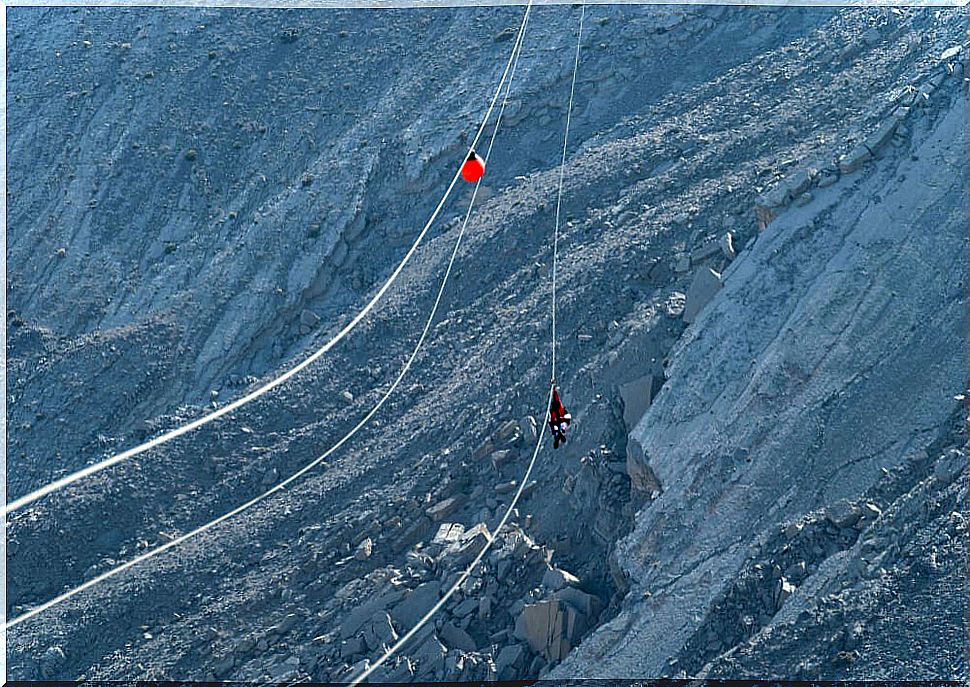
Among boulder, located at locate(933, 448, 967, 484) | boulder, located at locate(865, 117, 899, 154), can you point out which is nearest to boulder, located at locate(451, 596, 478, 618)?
boulder, located at locate(933, 448, 967, 484)

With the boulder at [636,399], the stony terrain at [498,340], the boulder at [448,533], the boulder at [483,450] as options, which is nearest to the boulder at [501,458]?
the stony terrain at [498,340]

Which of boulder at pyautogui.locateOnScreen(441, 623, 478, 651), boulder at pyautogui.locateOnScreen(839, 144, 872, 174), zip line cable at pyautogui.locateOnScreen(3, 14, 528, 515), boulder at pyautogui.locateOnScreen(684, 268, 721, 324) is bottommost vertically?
boulder at pyautogui.locateOnScreen(441, 623, 478, 651)

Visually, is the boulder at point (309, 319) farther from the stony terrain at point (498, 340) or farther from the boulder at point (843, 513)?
the boulder at point (843, 513)

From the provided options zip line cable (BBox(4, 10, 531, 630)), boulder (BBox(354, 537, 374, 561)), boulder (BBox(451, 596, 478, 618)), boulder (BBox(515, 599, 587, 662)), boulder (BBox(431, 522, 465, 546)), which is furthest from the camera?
zip line cable (BBox(4, 10, 531, 630))

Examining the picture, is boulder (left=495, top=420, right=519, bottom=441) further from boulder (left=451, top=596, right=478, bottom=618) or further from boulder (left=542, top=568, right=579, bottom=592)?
boulder (left=451, top=596, right=478, bottom=618)

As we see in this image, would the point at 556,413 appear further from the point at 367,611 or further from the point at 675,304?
the point at 367,611

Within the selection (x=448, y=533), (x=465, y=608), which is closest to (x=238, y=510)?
(x=448, y=533)
